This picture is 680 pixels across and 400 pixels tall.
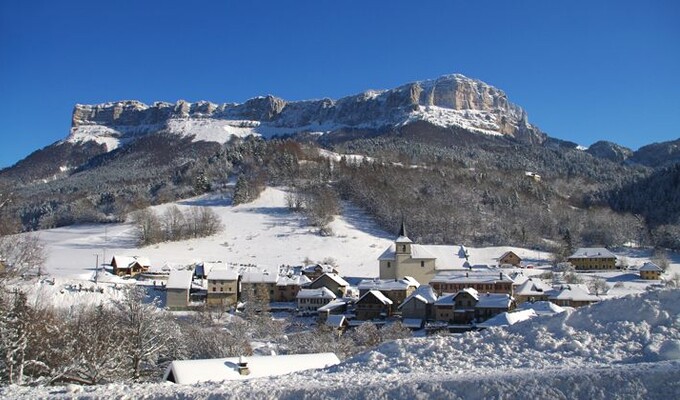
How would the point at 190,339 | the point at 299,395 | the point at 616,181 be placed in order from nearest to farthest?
the point at 299,395, the point at 190,339, the point at 616,181

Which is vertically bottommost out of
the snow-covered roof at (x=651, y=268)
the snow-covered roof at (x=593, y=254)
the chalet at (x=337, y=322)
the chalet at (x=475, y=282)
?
the chalet at (x=337, y=322)

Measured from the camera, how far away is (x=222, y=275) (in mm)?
59438

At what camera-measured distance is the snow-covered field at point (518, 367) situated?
1021cm

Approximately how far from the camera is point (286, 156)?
395ft

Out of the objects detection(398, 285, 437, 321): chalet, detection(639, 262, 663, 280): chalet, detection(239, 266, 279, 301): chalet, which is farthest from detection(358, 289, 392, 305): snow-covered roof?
detection(639, 262, 663, 280): chalet

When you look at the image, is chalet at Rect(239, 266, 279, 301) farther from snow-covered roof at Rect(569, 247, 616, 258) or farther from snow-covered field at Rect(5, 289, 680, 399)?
snow-covered field at Rect(5, 289, 680, 399)

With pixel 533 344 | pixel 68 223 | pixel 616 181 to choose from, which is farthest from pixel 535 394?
pixel 616 181

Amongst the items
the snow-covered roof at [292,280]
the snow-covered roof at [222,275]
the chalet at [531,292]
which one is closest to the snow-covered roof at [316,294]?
the snow-covered roof at [292,280]

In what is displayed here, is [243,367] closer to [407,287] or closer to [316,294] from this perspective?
[316,294]

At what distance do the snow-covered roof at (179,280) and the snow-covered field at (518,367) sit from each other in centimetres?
4319

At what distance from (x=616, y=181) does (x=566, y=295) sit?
113931 mm

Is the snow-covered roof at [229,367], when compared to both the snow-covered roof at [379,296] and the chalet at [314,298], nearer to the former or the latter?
the snow-covered roof at [379,296]

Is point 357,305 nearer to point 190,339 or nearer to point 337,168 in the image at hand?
point 190,339

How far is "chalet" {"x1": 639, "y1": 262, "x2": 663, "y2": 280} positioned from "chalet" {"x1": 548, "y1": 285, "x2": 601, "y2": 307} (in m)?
18.9
